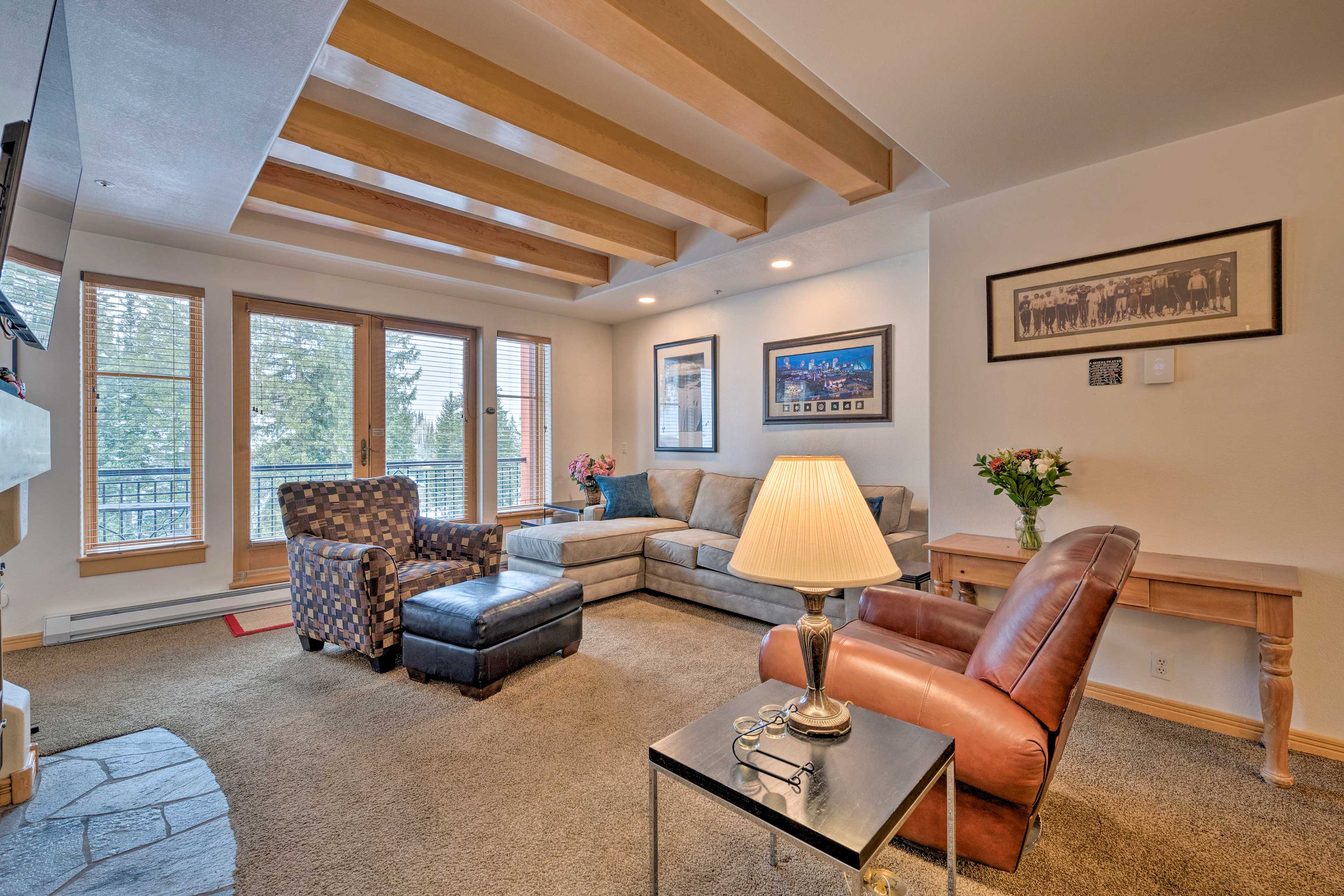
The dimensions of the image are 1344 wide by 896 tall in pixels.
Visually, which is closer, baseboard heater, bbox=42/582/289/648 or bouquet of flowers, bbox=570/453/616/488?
baseboard heater, bbox=42/582/289/648

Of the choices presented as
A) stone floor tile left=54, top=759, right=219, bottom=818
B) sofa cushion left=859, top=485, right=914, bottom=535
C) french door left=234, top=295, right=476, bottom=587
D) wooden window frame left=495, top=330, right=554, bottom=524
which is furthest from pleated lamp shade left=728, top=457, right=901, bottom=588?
wooden window frame left=495, top=330, right=554, bottom=524

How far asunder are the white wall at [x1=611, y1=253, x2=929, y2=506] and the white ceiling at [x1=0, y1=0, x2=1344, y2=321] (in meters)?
0.92

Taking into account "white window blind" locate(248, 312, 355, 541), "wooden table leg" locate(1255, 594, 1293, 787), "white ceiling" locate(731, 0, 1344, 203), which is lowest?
"wooden table leg" locate(1255, 594, 1293, 787)

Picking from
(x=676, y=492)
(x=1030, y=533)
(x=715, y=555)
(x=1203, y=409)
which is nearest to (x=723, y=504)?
(x=676, y=492)

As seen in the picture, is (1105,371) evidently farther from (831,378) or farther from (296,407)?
(296,407)

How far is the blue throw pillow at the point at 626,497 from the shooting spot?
4.88 m

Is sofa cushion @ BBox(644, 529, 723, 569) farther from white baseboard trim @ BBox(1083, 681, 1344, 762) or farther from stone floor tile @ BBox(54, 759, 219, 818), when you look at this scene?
stone floor tile @ BBox(54, 759, 219, 818)

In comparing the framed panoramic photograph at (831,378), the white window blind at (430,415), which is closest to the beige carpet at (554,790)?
the white window blind at (430,415)

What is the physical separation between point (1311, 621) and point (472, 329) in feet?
18.1

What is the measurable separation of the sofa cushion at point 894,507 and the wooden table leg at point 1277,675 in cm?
180

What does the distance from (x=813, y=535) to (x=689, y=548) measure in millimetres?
2857

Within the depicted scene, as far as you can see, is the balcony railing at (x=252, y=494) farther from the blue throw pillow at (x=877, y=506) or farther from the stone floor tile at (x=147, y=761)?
the blue throw pillow at (x=877, y=506)

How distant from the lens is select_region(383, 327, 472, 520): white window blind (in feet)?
15.6

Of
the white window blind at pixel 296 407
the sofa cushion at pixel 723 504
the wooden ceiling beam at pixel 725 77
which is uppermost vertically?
the wooden ceiling beam at pixel 725 77
